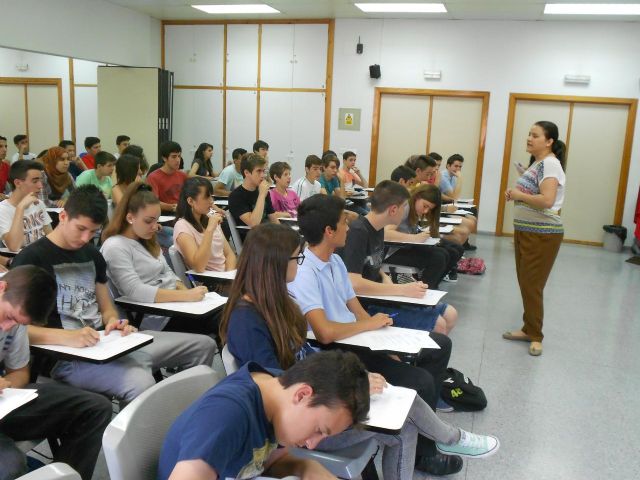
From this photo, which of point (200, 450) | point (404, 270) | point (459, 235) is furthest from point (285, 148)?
point (200, 450)

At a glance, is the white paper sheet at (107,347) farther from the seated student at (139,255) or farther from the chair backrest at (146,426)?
the chair backrest at (146,426)

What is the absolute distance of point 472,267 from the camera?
20.4 feet

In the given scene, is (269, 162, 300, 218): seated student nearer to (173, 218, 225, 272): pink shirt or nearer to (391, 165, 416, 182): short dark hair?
(391, 165, 416, 182): short dark hair

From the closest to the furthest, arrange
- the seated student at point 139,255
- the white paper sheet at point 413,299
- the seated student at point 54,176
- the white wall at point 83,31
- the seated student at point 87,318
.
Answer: the seated student at point 87,318 → the seated student at point 139,255 → the white paper sheet at point 413,299 → the seated student at point 54,176 → the white wall at point 83,31

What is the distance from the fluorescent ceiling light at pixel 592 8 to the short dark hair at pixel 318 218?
20.1ft

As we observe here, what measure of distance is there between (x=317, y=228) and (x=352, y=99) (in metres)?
7.11

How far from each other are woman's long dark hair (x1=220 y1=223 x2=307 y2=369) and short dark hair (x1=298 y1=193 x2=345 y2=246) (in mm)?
568

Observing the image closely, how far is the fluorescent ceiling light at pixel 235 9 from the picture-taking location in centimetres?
834

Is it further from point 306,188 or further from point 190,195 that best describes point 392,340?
point 306,188

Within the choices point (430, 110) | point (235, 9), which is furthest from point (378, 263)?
point (235, 9)

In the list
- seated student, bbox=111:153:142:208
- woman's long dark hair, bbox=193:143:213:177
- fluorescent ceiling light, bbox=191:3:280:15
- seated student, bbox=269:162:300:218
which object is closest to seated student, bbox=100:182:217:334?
seated student, bbox=111:153:142:208

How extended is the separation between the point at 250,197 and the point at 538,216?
2.24 m

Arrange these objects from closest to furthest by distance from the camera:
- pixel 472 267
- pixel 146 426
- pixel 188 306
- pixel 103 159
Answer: pixel 146 426 → pixel 188 306 → pixel 103 159 → pixel 472 267

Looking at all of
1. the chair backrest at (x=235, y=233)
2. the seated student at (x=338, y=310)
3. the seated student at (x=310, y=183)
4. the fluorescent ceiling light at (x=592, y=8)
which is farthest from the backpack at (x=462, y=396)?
the fluorescent ceiling light at (x=592, y=8)
